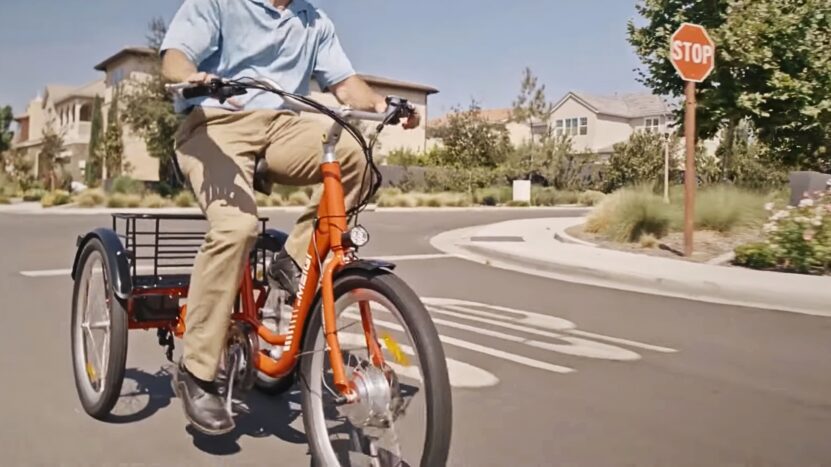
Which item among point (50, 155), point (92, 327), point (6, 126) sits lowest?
point (92, 327)

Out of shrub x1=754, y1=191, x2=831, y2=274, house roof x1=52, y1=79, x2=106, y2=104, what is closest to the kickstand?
shrub x1=754, y1=191, x2=831, y2=274

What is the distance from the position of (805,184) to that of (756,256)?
3.24 m

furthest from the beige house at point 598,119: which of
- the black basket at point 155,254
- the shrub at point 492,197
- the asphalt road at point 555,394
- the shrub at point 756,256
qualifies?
the black basket at point 155,254

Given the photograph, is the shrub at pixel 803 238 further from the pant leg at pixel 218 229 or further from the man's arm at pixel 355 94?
the pant leg at pixel 218 229

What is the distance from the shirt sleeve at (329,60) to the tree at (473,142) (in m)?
40.8

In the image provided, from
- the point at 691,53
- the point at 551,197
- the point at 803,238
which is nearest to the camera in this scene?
the point at 803,238

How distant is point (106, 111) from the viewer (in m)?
50.3

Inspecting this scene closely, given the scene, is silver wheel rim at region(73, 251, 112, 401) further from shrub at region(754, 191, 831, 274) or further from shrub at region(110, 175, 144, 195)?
shrub at region(110, 175, 144, 195)

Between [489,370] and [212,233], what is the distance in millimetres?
2433

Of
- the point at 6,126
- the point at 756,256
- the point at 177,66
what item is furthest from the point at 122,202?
the point at 6,126

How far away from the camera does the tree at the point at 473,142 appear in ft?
148

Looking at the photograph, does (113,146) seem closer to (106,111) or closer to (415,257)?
(106,111)

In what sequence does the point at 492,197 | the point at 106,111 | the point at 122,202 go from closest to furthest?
the point at 122,202 < the point at 492,197 < the point at 106,111

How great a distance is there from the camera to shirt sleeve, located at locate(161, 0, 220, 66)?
133 inches
